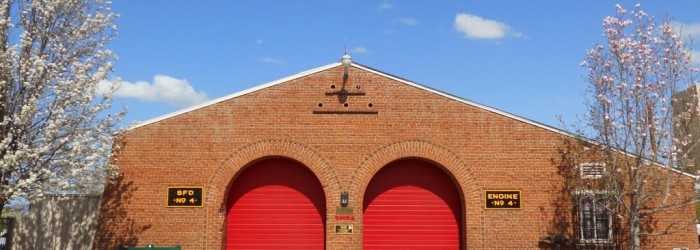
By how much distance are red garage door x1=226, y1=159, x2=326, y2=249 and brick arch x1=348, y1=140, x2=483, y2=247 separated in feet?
3.55

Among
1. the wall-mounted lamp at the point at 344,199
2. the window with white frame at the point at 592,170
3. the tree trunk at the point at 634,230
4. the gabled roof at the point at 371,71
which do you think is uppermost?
the gabled roof at the point at 371,71

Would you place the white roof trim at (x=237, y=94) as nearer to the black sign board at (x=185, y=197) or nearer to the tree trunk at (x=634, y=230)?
the black sign board at (x=185, y=197)

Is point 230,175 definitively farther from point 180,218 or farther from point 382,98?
point 382,98

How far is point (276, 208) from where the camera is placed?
1593cm

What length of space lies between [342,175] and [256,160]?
2.08 metres

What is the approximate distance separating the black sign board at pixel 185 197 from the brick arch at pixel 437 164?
352 cm

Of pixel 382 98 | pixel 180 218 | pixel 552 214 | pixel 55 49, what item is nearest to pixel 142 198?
pixel 180 218

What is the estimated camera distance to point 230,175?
15414 millimetres

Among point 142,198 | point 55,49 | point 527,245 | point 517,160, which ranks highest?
point 55,49

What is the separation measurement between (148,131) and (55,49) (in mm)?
2753

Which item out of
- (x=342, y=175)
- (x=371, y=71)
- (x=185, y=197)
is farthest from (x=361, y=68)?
(x=185, y=197)

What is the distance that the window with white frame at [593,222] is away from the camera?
609 inches

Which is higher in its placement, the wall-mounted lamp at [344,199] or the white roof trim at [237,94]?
the white roof trim at [237,94]

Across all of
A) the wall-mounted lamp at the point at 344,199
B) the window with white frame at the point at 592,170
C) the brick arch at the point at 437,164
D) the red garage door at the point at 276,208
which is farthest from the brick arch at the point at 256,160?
the window with white frame at the point at 592,170
